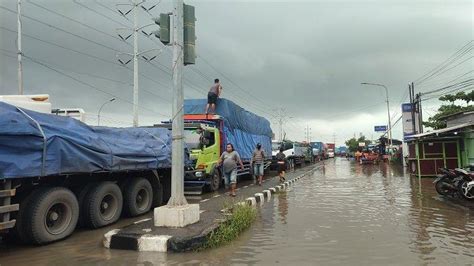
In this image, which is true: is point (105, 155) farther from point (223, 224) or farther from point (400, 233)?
point (400, 233)

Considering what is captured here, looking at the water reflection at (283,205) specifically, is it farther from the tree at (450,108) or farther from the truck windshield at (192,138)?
the tree at (450,108)

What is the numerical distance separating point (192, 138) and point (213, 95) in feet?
9.46

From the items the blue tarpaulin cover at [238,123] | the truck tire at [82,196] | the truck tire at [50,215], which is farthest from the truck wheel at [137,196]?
the blue tarpaulin cover at [238,123]

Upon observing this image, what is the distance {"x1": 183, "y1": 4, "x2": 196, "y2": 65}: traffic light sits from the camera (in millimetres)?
8352

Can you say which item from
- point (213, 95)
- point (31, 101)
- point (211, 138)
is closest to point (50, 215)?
point (31, 101)

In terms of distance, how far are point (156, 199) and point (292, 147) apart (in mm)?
27857

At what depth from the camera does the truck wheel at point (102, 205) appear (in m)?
8.64

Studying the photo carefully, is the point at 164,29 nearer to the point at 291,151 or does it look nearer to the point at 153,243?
the point at 153,243

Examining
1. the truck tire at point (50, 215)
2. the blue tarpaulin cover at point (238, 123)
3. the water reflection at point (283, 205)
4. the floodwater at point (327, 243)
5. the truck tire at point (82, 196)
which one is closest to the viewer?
the floodwater at point (327, 243)

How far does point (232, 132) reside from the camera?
18.5m

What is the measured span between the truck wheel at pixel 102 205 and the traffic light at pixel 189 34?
315cm

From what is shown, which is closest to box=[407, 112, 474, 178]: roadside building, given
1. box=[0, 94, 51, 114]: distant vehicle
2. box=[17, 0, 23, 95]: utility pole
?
box=[0, 94, 51, 114]: distant vehicle

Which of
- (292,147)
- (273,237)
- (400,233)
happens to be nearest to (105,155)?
(273,237)

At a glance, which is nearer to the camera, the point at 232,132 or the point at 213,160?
the point at 213,160
